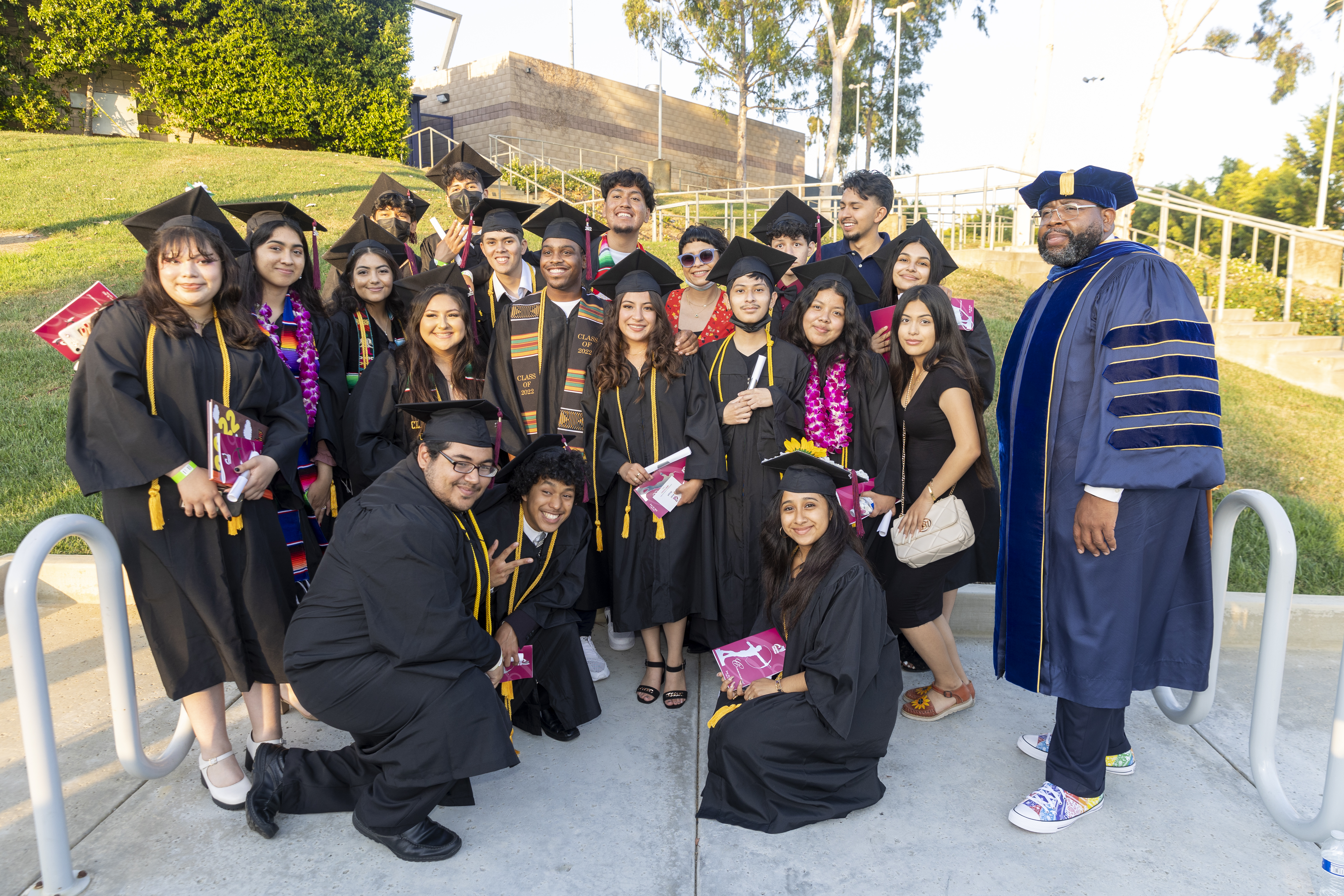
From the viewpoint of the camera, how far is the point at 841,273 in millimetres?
4094

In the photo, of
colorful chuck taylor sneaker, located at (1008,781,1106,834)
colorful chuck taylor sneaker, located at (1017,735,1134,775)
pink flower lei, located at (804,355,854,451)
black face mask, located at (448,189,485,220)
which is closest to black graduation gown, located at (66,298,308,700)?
pink flower lei, located at (804,355,854,451)

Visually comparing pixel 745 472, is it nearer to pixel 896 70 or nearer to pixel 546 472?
pixel 546 472

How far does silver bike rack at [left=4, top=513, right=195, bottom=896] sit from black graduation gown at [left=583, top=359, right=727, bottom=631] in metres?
2.00

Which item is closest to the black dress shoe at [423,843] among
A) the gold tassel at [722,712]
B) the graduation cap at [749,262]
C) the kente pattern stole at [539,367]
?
the gold tassel at [722,712]

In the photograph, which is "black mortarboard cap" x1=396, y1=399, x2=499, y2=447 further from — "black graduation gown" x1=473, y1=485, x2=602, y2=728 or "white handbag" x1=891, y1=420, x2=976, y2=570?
"white handbag" x1=891, y1=420, x2=976, y2=570

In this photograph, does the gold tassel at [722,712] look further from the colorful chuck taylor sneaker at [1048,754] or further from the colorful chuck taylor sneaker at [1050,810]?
the colorful chuck taylor sneaker at [1048,754]

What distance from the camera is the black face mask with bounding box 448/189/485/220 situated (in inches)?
214

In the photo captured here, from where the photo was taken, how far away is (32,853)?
2838 millimetres

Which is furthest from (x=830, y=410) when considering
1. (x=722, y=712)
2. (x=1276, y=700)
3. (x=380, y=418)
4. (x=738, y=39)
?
(x=738, y=39)

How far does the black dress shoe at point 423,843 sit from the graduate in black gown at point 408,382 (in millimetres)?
1640

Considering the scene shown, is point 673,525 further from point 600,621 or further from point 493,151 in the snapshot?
point 493,151

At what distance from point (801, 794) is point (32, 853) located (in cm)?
268

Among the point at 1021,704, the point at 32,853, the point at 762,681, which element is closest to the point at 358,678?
the point at 32,853

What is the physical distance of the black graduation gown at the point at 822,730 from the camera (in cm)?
301
